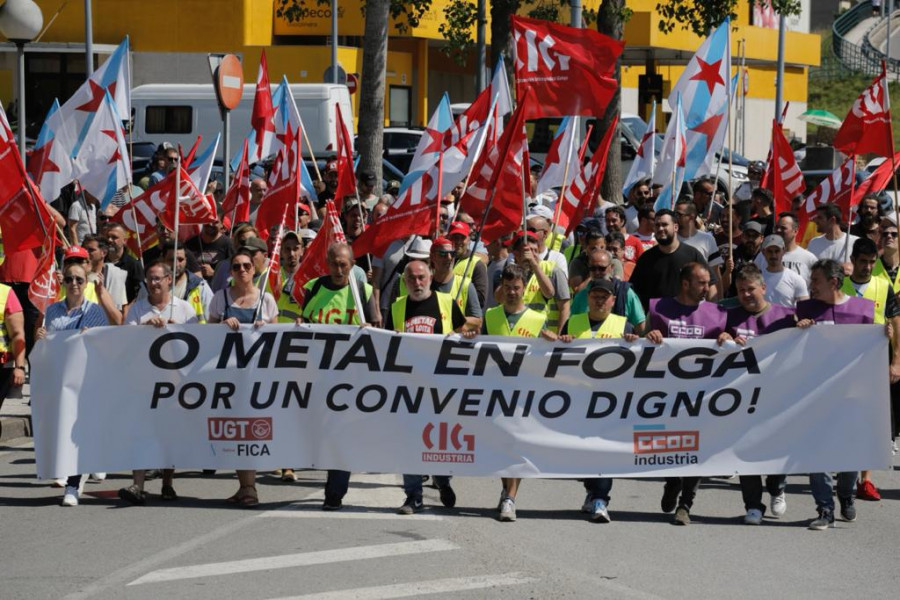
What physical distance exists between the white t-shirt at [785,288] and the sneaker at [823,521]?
2.62 meters

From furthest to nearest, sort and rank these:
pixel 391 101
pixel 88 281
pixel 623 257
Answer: pixel 391 101 < pixel 623 257 < pixel 88 281

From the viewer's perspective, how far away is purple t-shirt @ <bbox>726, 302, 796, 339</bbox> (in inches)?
402

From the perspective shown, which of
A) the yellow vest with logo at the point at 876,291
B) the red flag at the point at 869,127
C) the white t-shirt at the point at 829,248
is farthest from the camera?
the white t-shirt at the point at 829,248

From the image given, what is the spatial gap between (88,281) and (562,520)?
12.9ft

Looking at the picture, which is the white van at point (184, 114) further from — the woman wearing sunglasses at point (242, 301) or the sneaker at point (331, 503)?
the sneaker at point (331, 503)

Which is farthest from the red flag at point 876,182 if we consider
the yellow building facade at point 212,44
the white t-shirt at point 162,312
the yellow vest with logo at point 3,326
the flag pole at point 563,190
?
the yellow building facade at point 212,44

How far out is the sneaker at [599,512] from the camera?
9.84 metres

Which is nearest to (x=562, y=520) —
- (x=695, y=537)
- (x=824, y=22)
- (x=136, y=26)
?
(x=695, y=537)

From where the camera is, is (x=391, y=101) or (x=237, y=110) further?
(x=391, y=101)

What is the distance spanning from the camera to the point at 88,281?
11484 millimetres

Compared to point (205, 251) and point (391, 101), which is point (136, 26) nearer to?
point (391, 101)

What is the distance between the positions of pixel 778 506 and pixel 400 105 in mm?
35170

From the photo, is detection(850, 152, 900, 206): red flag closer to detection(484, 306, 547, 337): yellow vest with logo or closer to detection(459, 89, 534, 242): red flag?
detection(459, 89, 534, 242): red flag

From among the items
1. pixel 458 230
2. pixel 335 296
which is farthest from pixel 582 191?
pixel 335 296
